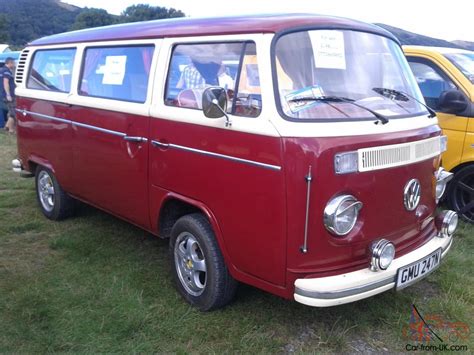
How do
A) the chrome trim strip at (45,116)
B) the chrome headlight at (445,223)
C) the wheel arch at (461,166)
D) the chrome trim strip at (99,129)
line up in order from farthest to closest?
the wheel arch at (461,166)
the chrome trim strip at (45,116)
the chrome trim strip at (99,129)
the chrome headlight at (445,223)

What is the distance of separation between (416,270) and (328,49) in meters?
1.57

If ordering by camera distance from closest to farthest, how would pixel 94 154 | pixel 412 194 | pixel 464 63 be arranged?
pixel 412 194 → pixel 94 154 → pixel 464 63

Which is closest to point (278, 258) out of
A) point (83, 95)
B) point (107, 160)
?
point (107, 160)

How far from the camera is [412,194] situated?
3355mm

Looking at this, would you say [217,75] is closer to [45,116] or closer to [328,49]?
[328,49]

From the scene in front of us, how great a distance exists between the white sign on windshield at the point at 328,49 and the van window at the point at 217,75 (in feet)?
1.35

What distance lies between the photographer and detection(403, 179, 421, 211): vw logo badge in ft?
10.8

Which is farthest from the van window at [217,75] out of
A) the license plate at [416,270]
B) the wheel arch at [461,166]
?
the wheel arch at [461,166]

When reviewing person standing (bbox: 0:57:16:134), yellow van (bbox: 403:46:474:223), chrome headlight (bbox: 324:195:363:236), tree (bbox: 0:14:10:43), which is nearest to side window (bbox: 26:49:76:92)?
chrome headlight (bbox: 324:195:363:236)

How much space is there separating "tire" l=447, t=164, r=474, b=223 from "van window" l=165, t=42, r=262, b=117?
10.8 ft

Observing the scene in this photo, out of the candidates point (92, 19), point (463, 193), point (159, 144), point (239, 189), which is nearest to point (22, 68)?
point (159, 144)

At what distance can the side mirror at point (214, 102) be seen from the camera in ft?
9.90

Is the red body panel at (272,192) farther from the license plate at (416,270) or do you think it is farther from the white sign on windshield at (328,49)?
the white sign on windshield at (328,49)

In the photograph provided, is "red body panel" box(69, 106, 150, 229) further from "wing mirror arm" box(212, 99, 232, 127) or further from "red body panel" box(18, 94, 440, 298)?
"wing mirror arm" box(212, 99, 232, 127)
